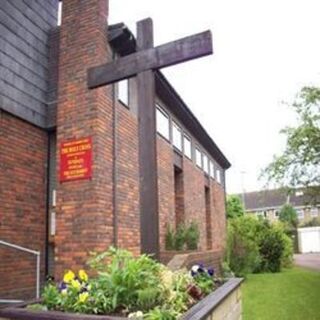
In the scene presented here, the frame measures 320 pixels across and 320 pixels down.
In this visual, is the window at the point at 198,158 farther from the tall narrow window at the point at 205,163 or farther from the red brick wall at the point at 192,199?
the tall narrow window at the point at 205,163

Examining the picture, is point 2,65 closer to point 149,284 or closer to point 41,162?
point 41,162

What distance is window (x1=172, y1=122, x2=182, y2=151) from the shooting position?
13.3 metres

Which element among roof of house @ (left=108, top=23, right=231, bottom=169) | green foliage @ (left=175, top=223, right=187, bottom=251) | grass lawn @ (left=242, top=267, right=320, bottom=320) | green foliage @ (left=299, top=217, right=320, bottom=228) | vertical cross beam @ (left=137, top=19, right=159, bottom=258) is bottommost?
grass lawn @ (left=242, top=267, right=320, bottom=320)

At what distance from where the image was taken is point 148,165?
416 cm

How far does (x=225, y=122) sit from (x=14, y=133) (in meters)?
22.1

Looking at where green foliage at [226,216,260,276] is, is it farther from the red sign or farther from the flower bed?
the flower bed

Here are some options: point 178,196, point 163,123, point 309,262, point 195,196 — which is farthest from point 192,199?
point 309,262

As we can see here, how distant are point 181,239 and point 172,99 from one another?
3.95 m

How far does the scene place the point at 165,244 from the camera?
11.0 m

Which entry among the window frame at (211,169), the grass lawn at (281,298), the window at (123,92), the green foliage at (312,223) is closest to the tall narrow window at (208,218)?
the window frame at (211,169)

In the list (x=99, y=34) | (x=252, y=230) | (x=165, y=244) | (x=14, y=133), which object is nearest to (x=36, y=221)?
(x=14, y=133)

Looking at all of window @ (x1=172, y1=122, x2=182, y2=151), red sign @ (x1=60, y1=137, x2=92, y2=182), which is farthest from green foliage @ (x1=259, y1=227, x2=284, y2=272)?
red sign @ (x1=60, y1=137, x2=92, y2=182)

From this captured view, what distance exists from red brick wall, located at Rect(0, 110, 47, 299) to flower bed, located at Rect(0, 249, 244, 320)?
365cm

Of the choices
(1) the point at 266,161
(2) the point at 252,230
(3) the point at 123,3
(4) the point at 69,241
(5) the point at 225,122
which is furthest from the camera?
(5) the point at 225,122
